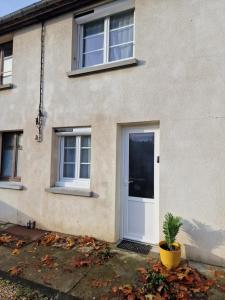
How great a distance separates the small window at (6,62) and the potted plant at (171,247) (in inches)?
244

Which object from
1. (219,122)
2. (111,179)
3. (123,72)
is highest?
(123,72)

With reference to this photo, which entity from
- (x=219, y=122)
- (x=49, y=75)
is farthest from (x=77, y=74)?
(x=219, y=122)

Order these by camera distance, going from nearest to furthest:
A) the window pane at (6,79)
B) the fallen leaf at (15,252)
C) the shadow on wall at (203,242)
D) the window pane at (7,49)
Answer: the shadow on wall at (203,242)
the fallen leaf at (15,252)
the window pane at (6,79)
the window pane at (7,49)

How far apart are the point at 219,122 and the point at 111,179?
244cm

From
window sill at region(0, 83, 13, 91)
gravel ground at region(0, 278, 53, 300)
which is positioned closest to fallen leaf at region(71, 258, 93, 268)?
gravel ground at region(0, 278, 53, 300)

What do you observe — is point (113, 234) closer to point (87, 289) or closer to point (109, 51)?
point (87, 289)

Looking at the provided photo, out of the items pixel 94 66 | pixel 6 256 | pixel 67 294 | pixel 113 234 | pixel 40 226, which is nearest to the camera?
pixel 67 294

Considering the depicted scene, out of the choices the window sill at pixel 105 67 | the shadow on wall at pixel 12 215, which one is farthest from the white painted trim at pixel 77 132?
the shadow on wall at pixel 12 215

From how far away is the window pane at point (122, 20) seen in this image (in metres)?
5.25

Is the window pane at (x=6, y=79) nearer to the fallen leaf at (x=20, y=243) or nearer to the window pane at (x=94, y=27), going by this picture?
the window pane at (x=94, y=27)

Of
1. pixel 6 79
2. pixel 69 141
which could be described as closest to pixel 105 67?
pixel 69 141

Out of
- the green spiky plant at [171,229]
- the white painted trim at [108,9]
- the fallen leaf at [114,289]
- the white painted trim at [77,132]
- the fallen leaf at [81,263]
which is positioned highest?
the white painted trim at [108,9]

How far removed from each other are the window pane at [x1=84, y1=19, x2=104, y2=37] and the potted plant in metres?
4.75

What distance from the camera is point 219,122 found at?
4.06m
